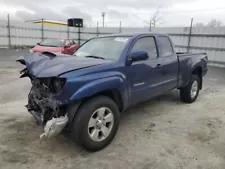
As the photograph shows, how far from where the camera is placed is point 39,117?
10.5ft

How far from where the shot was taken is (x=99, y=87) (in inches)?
116

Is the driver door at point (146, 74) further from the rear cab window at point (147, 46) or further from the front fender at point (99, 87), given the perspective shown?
the front fender at point (99, 87)

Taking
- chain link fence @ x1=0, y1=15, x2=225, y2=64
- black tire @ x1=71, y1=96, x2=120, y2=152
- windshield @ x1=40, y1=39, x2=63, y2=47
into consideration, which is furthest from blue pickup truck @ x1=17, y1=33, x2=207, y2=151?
chain link fence @ x1=0, y1=15, x2=225, y2=64

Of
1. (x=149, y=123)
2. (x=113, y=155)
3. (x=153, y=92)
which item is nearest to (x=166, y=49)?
(x=153, y=92)

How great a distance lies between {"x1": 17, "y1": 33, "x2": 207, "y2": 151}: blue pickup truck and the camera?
9.07 feet

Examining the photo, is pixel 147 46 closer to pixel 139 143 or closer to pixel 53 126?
pixel 139 143

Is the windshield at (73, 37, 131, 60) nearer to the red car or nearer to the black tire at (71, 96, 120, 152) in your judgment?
the black tire at (71, 96, 120, 152)

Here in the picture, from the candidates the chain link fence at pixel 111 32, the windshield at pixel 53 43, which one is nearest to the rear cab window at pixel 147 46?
the windshield at pixel 53 43

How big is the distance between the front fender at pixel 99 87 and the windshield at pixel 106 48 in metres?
0.48

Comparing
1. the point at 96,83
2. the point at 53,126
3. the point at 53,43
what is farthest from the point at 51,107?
the point at 53,43

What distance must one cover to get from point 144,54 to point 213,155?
1.83 metres

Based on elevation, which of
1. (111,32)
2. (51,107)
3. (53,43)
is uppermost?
(111,32)

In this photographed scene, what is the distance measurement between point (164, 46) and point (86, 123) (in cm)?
262

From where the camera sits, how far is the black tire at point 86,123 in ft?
9.26
